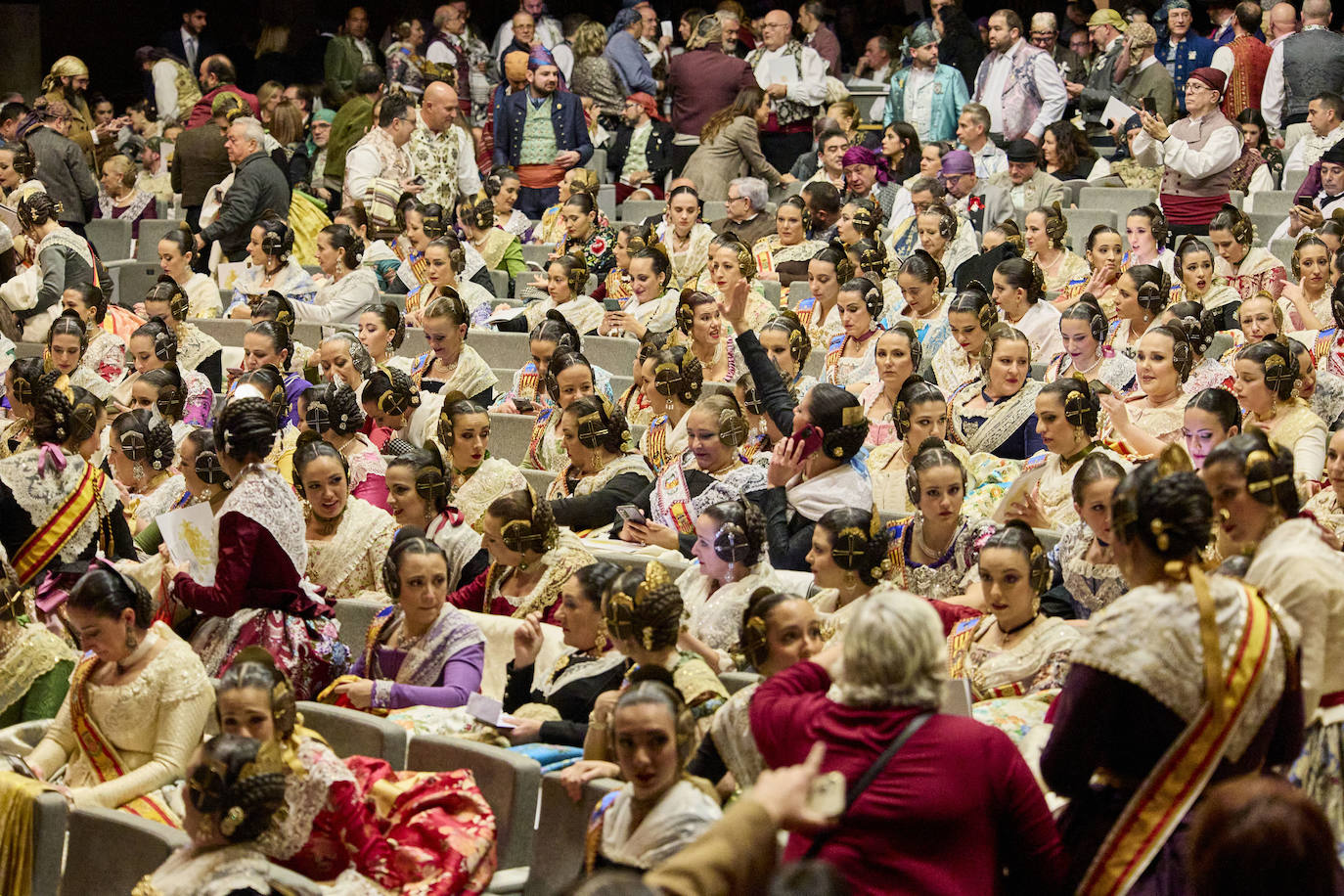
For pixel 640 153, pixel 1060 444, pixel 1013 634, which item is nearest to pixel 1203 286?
pixel 1060 444

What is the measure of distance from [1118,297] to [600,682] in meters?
3.64

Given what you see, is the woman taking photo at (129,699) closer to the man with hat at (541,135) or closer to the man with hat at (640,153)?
the man with hat at (541,135)

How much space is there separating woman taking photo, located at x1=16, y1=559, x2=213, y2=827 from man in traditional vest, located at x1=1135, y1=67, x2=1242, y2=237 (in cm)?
594

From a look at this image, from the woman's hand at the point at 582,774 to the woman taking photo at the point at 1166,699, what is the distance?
3.27 feet

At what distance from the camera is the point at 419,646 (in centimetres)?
407

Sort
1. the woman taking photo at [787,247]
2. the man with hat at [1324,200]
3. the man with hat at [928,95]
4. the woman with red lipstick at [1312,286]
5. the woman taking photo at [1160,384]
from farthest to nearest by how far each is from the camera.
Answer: the man with hat at [928,95] → the woman taking photo at [787,247] → the man with hat at [1324,200] → the woman with red lipstick at [1312,286] → the woman taking photo at [1160,384]

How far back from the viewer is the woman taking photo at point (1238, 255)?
24.2 ft

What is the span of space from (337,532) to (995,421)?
7.12ft

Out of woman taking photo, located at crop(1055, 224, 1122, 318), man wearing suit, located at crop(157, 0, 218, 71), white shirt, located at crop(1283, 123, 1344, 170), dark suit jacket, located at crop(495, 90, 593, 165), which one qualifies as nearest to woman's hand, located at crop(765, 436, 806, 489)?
woman taking photo, located at crop(1055, 224, 1122, 318)

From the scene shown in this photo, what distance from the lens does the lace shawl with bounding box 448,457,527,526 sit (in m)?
5.38

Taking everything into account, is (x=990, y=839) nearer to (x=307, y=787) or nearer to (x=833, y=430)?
(x=307, y=787)

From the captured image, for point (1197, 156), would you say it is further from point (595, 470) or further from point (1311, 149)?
point (595, 470)

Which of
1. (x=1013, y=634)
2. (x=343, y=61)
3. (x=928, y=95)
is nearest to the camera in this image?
(x=1013, y=634)

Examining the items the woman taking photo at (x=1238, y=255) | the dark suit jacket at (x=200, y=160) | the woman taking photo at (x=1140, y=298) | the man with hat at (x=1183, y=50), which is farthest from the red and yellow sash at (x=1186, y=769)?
the dark suit jacket at (x=200, y=160)
